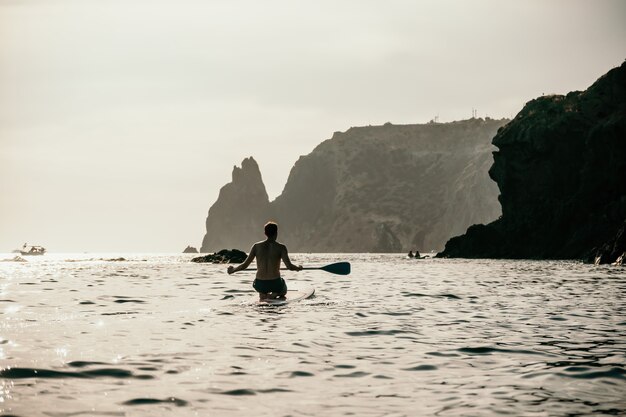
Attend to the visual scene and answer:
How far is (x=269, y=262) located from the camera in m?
19.6

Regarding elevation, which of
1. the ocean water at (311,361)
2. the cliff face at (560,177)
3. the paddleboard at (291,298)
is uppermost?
the cliff face at (560,177)

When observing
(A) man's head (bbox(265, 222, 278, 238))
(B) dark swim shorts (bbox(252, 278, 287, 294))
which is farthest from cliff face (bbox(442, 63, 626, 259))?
(A) man's head (bbox(265, 222, 278, 238))

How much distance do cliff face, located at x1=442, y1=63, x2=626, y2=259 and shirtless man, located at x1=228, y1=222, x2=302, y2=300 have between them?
6379cm

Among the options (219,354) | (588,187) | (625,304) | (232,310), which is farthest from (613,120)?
(219,354)

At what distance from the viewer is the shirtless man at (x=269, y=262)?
19.4 m

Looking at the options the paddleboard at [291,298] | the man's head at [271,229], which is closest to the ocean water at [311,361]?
the paddleboard at [291,298]

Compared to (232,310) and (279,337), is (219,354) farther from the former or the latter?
(232,310)

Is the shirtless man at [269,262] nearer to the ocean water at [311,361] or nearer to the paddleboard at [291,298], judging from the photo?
the paddleboard at [291,298]

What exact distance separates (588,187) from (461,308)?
71446 mm

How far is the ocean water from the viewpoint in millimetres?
7297

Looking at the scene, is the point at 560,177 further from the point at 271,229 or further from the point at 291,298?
the point at 271,229

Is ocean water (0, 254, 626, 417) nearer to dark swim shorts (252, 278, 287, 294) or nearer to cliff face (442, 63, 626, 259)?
dark swim shorts (252, 278, 287, 294)

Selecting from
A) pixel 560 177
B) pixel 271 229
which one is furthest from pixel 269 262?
pixel 560 177

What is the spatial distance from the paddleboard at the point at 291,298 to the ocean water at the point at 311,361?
1.76 feet
